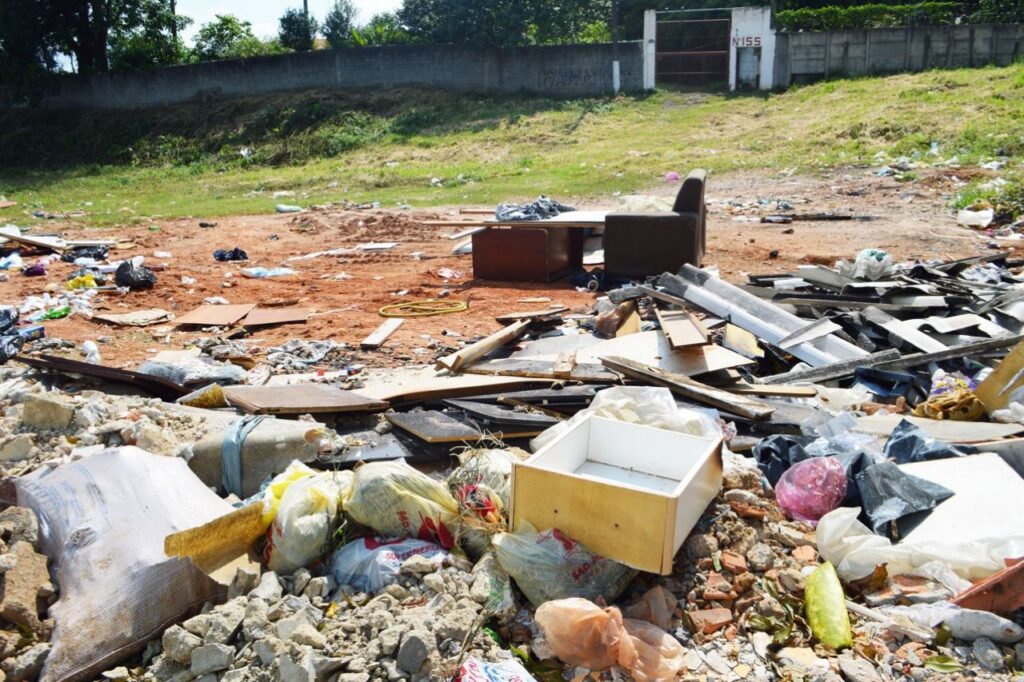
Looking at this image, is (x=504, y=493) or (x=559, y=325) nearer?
(x=504, y=493)

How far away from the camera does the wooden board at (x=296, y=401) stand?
446cm

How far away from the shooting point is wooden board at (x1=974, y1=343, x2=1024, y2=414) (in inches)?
174

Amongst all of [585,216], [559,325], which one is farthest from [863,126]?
[559,325]

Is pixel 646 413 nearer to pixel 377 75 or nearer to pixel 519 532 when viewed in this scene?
pixel 519 532

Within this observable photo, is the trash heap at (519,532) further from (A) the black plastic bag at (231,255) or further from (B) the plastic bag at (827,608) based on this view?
(A) the black plastic bag at (231,255)

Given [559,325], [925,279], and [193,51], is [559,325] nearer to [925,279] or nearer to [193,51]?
[925,279]

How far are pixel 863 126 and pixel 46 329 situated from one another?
14.8 m

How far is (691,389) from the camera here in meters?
4.63

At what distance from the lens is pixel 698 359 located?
5129 millimetres

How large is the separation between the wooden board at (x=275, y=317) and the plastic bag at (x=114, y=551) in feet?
12.5

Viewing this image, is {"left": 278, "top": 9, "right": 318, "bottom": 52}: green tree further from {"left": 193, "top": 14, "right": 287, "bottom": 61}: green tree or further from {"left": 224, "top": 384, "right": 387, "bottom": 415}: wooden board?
{"left": 224, "top": 384, "right": 387, "bottom": 415}: wooden board

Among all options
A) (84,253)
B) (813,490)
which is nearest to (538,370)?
(813,490)

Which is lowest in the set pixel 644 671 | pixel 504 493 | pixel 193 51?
pixel 644 671

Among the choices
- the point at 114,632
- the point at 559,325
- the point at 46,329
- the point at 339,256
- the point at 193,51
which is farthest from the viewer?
the point at 193,51
